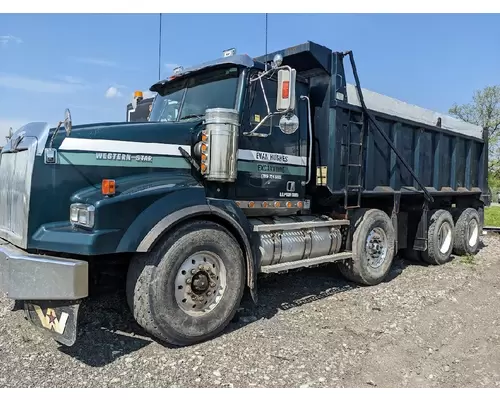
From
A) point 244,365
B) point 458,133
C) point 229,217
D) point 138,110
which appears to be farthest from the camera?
point 458,133

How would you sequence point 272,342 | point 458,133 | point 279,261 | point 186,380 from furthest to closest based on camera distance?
point 458,133 < point 279,261 < point 272,342 < point 186,380

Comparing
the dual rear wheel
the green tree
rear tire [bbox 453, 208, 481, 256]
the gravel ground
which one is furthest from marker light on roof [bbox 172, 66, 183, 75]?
the green tree

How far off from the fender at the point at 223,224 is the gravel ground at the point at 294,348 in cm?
66

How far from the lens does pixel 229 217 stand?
4570 millimetres

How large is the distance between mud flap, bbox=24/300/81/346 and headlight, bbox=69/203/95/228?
0.64 metres

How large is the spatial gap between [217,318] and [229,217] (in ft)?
3.22

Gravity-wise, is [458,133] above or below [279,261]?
above

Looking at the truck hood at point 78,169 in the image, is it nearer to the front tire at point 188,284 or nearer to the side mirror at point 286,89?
the front tire at point 188,284

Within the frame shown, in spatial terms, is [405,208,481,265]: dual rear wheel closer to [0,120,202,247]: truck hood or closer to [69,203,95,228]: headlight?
[0,120,202,247]: truck hood

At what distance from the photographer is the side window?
5.20 metres

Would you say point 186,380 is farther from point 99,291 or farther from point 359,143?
point 359,143

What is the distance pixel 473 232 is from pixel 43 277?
8856 mm

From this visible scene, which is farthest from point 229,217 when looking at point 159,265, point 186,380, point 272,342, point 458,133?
point 458,133

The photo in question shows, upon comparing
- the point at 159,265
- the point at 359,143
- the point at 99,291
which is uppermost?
the point at 359,143
